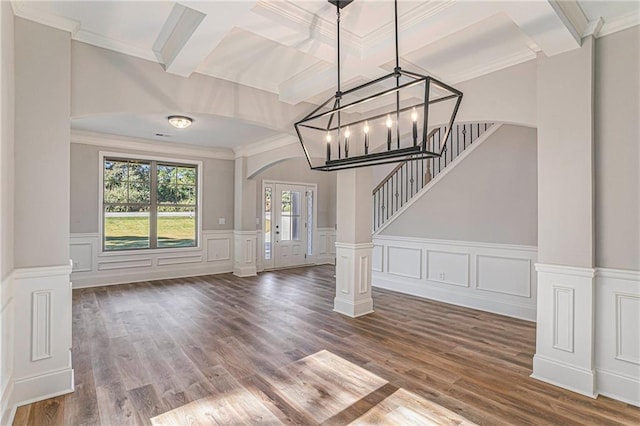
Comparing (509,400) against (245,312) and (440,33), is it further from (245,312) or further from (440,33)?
(245,312)

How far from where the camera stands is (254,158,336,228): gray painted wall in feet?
28.0

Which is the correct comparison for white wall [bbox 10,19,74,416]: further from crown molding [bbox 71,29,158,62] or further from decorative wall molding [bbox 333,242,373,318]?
decorative wall molding [bbox 333,242,373,318]

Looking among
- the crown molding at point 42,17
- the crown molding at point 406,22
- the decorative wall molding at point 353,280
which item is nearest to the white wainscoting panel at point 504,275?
the decorative wall molding at point 353,280

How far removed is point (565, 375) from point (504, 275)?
7.14 ft

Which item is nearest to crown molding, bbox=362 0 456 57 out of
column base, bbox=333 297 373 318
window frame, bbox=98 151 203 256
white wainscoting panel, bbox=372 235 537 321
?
column base, bbox=333 297 373 318

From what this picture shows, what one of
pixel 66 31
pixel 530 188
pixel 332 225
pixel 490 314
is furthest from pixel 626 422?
pixel 332 225

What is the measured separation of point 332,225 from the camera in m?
9.84

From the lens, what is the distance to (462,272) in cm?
527

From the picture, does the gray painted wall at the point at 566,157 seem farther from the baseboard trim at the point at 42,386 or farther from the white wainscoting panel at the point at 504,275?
the baseboard trim at the point at 42,386

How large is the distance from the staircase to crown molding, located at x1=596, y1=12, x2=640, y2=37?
3.23 m

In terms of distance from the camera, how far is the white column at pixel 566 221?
2.69 meters

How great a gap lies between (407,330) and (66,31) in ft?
14.6

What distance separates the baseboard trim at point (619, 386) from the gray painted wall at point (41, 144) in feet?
14.2

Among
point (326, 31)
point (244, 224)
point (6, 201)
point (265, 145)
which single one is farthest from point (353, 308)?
point (244, 224)
